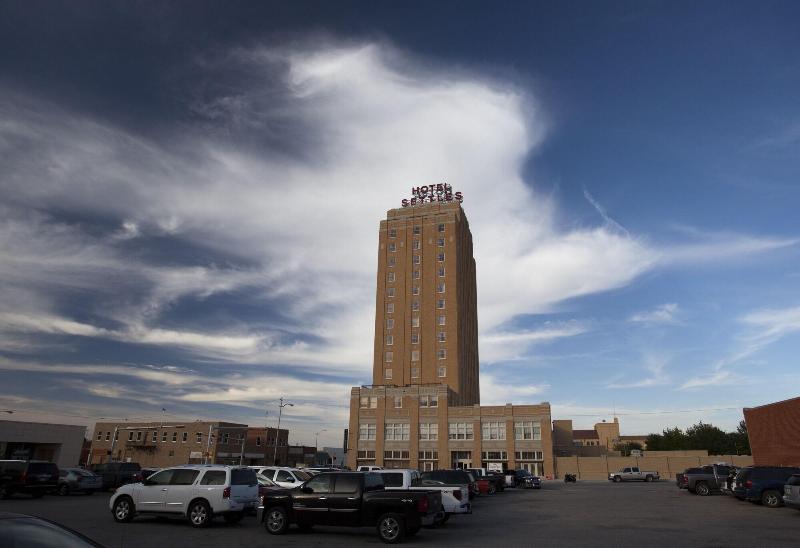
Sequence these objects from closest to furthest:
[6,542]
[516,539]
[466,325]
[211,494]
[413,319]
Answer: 1. [6,542]
2. [516,539]
3. [211,494]
4. [413,319]
5. [466,325]

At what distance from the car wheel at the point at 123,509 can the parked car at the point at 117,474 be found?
19711mm

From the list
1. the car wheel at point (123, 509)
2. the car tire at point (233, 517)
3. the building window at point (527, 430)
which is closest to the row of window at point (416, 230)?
the building window at point (527, 430)

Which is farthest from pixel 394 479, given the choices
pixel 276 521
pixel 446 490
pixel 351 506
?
pixel 276 521

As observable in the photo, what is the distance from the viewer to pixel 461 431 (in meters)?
84.8

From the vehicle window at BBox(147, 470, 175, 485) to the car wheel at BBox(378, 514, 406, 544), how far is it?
805 cm

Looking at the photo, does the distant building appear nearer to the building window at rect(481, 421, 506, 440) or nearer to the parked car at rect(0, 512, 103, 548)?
the building window at rect(481, 421, 506, 440)

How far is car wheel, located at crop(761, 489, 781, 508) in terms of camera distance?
27297mm

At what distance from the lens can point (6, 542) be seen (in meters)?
4.84

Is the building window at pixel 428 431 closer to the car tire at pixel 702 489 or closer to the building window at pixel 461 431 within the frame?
the building window at pixel 461 431

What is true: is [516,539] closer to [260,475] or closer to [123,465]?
[260,475]

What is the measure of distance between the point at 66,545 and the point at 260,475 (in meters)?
20.7

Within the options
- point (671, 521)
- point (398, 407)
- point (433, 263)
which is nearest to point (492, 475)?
point (671, 521)

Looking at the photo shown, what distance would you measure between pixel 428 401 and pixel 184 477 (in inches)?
2822

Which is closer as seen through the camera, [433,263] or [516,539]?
[516,539]
